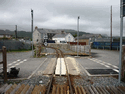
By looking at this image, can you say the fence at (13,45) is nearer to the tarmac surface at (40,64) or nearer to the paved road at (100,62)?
the tarmac surface at (40,64)

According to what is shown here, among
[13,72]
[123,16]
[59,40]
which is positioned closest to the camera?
[123,16]

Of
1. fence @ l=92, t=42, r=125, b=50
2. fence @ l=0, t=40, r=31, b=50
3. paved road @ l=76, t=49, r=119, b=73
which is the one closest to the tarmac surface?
paved road @ l=76, t=49, r=119, b=73

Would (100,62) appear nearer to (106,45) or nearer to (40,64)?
(40,64)

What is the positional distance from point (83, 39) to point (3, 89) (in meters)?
69.4

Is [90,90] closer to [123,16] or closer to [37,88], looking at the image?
[37,88]

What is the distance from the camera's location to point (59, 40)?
70.8m

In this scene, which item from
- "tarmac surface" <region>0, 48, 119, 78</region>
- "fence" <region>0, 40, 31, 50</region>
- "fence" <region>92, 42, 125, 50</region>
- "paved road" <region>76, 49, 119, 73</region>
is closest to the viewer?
"tarmac surface" <region>0, 48, 119, 78</region>

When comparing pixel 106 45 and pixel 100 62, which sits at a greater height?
pixel 106 45

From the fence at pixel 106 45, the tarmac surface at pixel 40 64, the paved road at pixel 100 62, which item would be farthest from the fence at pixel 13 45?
the fence at pixel 106 45

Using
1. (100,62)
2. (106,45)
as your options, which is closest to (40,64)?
(100,62)

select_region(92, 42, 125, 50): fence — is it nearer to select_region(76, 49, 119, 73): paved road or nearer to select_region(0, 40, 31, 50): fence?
select_region(76, 49, 119, 73): paved road

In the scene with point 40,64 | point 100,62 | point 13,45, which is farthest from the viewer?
point 13,45

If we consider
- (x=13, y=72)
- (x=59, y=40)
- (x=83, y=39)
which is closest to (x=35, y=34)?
(x=59, y=40)

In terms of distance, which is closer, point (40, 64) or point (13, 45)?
point (40, 64)
